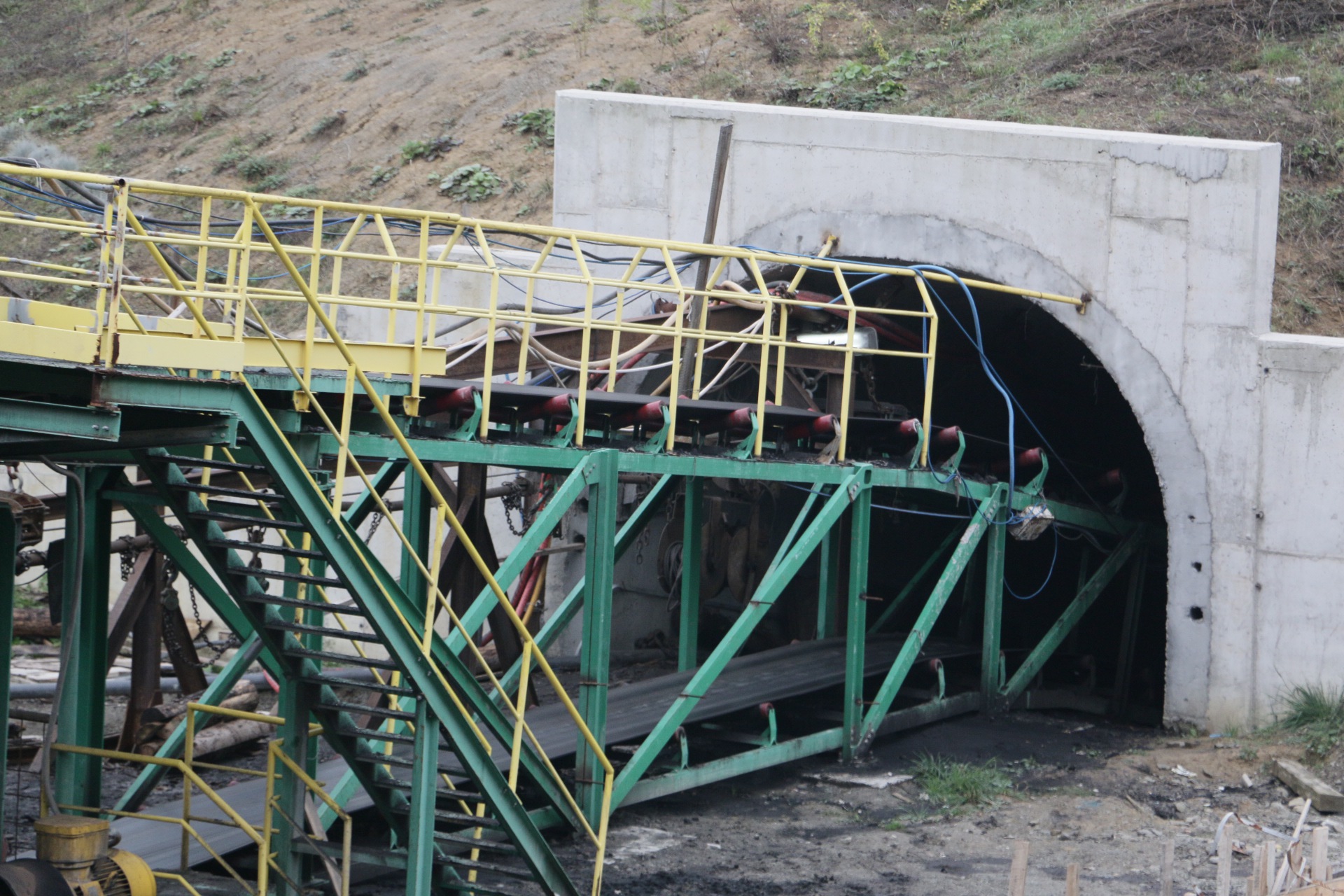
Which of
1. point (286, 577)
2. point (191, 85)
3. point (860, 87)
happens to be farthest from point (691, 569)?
point (191, 85)

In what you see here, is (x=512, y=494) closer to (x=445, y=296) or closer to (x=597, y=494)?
(x=445, y=296)

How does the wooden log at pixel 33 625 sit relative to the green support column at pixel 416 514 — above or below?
below

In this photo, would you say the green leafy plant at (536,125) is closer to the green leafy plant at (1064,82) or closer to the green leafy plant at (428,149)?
the green leafy plant at (428,149)

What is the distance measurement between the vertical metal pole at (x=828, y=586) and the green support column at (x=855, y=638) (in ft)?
3.57

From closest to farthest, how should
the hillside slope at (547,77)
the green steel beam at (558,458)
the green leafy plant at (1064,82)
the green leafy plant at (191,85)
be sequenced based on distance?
the green steel beam at (558,458) → the hillside slope at (547,77) → the green leafy plant at (1064,82) → the green leafy plant at (191,85)

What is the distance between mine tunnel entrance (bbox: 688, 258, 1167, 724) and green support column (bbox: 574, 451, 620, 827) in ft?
14.6

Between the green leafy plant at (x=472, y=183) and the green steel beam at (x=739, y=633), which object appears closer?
the green steel beam at (x=739, y=633)

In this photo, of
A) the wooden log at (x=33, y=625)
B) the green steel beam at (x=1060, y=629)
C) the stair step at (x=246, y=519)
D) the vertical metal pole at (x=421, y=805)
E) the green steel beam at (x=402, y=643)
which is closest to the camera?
the green steel beam at (x=402, y=643)

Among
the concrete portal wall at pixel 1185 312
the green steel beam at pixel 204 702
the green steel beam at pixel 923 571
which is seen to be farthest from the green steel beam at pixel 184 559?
the green steel beam at pixel 923 571

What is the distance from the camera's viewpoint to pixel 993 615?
13.3 m

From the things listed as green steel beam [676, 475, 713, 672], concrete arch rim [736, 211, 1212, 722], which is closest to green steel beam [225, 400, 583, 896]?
green steel beam [676, 475, 713, 672]

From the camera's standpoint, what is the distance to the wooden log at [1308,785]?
1076cm

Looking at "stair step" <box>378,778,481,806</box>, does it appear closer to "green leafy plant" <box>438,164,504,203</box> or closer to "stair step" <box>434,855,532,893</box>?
"stair step" <box>434,855,532,893</box>

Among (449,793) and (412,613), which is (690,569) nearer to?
(449,793)
